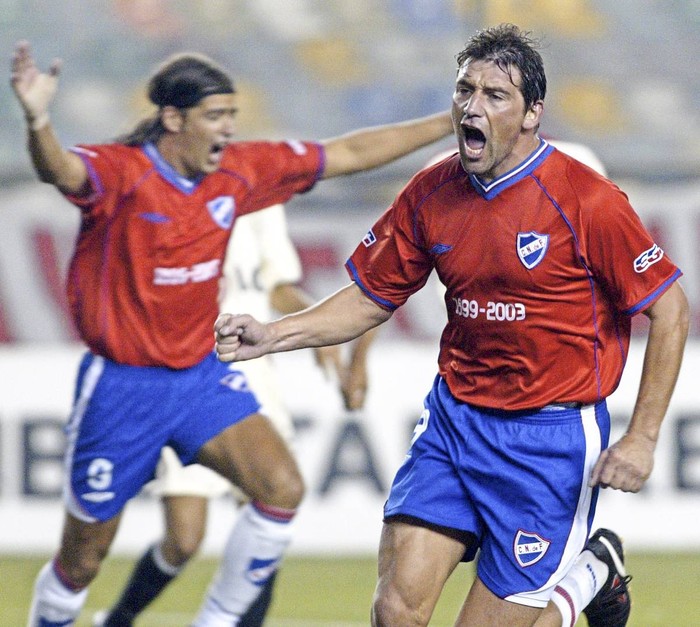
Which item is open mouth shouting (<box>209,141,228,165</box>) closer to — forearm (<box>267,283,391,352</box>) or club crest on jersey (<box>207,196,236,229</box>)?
club crest on jersey (<box>207,196,236,229</box>)

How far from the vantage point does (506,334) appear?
13.5 ft

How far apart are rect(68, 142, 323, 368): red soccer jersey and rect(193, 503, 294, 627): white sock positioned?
60 cm

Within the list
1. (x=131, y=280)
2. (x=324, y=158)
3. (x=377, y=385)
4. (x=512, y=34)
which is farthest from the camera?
(x=377, y=385)

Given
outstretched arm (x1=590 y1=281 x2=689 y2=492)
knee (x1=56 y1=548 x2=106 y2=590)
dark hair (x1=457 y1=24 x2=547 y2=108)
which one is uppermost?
dark hair (x1=457 y1=24 x2=547 y2=108)

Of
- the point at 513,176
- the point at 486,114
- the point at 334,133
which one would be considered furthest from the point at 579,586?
the point at 334,133

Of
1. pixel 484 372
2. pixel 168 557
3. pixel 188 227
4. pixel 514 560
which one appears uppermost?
pixel 188 227

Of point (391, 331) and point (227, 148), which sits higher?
point (227, 148)

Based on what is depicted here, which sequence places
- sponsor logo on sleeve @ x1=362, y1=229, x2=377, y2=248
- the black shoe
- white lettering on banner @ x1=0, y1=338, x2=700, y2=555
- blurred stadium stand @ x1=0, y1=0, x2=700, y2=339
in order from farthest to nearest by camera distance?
1. blurred stadium stand @ x1=0, y1=0, x2=700, y2=339
2. white lettering on banner @ x1=0, y1=338, x2=700, y2=555
3. the black shoe
4. sponsor logo on sleeve @ x1=362, y1=229, x2=377, y2=248

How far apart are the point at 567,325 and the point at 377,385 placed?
3.90 metres

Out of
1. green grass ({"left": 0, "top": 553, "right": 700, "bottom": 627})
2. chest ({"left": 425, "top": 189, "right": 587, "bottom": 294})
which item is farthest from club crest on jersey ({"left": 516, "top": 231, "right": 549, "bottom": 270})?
green grass ({"left": 0, "top": 553, "right": 700, "bottom": 627})

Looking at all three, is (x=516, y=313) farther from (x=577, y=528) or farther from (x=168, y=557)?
(x=168, y=557)

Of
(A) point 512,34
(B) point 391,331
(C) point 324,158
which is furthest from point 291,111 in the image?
(A) point 512,34

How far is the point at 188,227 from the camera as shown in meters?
5.21

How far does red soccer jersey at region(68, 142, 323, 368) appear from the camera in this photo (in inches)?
202
